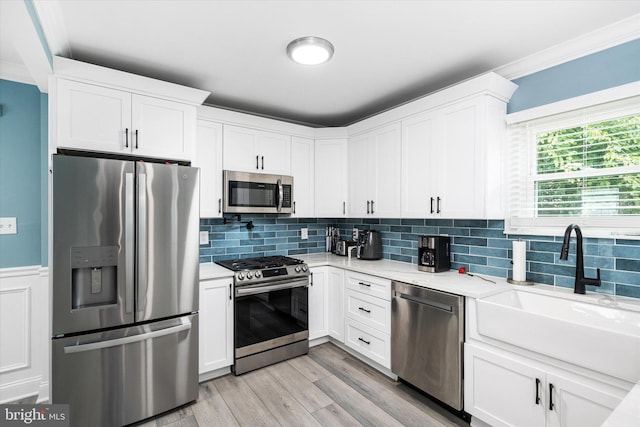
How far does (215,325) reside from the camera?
261 cm

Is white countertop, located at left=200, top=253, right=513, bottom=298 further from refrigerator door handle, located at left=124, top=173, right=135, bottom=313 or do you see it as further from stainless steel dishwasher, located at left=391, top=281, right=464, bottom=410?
refrigerator door handle, located at left=124, top=173, right=135, bottom=313

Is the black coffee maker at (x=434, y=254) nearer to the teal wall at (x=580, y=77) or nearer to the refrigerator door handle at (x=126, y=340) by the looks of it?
the teal wall at (x=580, y=77)

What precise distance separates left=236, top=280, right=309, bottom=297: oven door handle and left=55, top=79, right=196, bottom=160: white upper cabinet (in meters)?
1.19

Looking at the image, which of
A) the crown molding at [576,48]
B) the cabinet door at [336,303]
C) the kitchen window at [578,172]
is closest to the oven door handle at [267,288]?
the cabinet door at [336,303]

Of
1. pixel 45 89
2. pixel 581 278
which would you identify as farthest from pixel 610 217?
pixel 45 89

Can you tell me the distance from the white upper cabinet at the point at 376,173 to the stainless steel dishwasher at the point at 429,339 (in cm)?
87

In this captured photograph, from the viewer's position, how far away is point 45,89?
93.9 inches

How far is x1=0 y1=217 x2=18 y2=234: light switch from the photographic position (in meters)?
2.34

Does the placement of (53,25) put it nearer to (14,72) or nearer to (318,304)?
(14,72)

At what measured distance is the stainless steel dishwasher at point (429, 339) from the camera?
6.89 feet

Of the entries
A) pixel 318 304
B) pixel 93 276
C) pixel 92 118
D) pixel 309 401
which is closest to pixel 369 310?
pixel 318 304

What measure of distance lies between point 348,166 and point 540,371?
2.49 meters

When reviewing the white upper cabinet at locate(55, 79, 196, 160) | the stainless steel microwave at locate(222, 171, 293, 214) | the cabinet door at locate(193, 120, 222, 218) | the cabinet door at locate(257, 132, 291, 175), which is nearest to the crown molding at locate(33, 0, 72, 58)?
the white upper cabinet at locate(55, 79, 196, 160)

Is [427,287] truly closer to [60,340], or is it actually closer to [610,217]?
[610,217]
